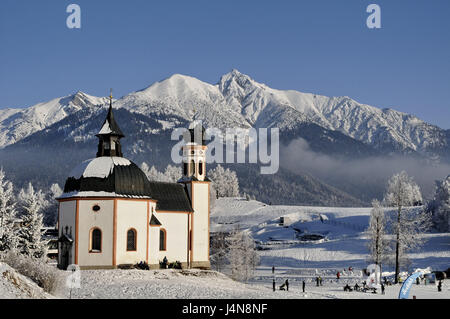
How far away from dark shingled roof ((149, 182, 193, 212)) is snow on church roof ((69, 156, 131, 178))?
533 cm

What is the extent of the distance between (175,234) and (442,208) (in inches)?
2266

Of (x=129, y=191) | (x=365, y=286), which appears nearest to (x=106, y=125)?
(x=129, y=191)

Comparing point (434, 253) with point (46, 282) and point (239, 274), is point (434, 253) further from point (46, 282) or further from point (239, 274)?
point (46, 282)

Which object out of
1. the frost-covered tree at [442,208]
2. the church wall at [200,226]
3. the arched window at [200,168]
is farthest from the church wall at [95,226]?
the frost-covered tree at [442,208]

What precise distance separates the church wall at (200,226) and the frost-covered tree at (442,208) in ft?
162

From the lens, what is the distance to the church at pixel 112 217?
52.1m

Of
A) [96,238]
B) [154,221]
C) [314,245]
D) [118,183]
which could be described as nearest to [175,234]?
[154,221]

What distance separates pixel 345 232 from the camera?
111312mm

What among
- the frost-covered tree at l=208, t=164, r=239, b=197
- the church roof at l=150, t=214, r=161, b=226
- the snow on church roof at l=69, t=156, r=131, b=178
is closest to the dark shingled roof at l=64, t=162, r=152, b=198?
the snow on church roof at l=69, t=156, r=131, b=178

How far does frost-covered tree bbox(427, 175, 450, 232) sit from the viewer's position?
325 ft

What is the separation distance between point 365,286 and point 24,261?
2983 cm

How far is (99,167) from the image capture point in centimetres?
5406

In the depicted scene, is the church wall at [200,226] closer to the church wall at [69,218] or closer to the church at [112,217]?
the church at [112,217]

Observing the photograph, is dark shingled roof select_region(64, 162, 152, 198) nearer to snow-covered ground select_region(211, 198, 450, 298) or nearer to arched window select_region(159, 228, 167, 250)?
arched window select_region(159, 228, 167, 250)
